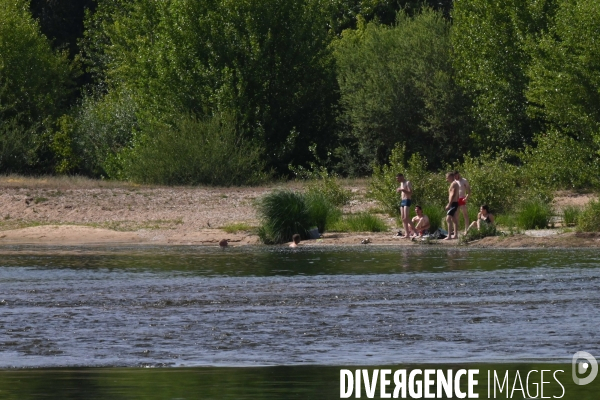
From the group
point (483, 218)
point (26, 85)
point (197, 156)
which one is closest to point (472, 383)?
point (483, 218)

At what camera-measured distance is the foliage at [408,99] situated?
45031 mm

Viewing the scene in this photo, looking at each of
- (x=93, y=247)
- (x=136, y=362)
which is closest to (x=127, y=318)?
(x=136, y=362)

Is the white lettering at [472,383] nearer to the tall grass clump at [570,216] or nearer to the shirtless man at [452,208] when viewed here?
the shirtless man at [452,208]

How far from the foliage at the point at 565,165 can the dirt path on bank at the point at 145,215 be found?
474 mm

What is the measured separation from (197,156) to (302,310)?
83.5ft

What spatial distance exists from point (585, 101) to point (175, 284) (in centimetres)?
1957

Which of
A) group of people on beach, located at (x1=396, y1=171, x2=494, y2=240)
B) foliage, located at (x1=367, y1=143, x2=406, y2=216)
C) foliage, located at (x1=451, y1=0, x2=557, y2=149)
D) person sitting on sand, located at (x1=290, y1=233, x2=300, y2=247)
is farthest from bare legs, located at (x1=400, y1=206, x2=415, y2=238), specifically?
foliage, located at (x1=451, y1=0, x2=557, y2=149)

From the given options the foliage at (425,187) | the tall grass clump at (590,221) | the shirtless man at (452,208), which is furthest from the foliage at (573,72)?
the shirtless man at (452,208)

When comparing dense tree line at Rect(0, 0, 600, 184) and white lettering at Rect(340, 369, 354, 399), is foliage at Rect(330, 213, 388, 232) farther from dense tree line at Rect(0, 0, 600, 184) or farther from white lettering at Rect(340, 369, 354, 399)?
white lettering at Rect(340, 369, 354, 399)

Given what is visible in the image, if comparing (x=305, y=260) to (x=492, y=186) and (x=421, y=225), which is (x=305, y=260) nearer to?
(x=421, y=225)

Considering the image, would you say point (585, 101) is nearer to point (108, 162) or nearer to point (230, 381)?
point (108, 162)

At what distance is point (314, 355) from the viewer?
485 inches

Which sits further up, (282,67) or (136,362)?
(282,67)

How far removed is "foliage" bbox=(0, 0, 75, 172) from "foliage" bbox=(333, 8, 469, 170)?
12.6 meters
